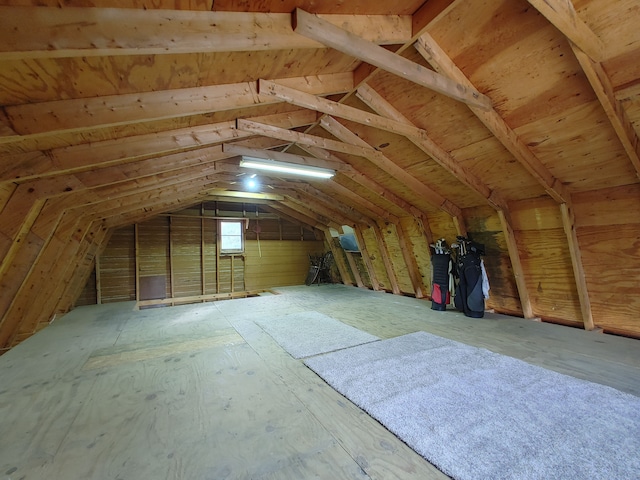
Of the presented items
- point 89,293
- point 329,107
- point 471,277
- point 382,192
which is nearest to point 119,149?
point 329,107

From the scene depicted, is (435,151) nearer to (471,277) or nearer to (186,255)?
(471,277)

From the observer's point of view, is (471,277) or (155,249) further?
(155,249)

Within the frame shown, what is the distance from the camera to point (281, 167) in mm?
3721

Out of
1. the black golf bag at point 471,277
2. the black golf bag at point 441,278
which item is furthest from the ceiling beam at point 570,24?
the black golf bag at point 441,278

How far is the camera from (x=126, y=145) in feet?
7.45

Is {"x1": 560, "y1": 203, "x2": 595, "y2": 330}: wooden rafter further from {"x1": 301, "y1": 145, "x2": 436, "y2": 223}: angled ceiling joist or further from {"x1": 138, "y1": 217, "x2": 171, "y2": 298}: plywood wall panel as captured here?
{"x1": 138, "y1": 217, "x2": 171, "y2": 298}: plywood wall panel

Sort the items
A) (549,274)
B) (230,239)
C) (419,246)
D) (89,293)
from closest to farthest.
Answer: (549,274) → (419,246) → (89,293) → (230,239)

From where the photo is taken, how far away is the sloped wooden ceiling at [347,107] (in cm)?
131

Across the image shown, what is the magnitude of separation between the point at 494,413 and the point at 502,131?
2227mm

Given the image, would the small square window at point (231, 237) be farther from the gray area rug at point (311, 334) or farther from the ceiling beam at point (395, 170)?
the ceiling beam at point (395, 170)

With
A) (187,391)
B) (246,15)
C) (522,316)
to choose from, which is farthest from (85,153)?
(522,316)

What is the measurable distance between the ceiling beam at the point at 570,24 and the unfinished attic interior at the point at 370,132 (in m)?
0.01

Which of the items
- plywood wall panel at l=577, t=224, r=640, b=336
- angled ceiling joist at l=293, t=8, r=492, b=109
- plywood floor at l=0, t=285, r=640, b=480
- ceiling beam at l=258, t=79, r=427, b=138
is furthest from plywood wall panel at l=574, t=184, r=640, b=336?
ceiling beam at l=258, t=79, r=427, b=138

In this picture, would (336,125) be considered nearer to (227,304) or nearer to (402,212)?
(402,212)
